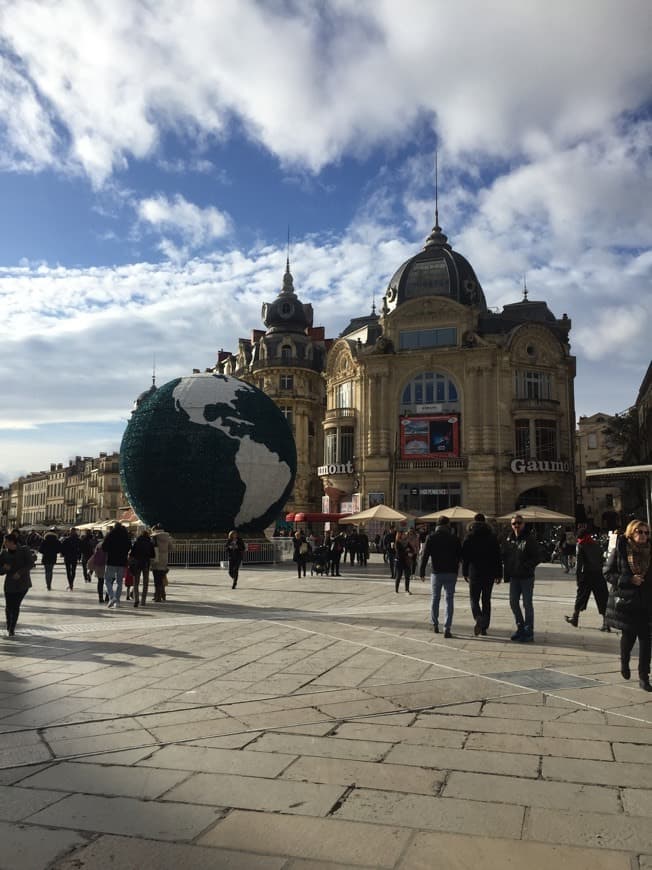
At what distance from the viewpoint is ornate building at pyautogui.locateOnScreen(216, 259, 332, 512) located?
56438 mm

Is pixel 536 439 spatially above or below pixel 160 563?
above

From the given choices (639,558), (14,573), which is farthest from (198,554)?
(639,558)

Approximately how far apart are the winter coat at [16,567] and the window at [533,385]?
36385mm

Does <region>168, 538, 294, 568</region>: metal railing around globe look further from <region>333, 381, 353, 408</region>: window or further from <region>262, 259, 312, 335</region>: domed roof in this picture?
<region>262, 259, 312, 335</region>: domed roof

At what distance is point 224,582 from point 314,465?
37.9 m

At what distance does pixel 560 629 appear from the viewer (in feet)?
35.2

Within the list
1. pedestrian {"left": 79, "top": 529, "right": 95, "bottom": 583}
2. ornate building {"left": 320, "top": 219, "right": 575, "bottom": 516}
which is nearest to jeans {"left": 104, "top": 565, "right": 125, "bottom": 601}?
pedestrian {"left": 79, "top": 529, "right": 95, "bottom": 583}

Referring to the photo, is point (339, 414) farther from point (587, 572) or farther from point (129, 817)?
point (129, 817)

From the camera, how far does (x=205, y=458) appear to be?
79.2 ft

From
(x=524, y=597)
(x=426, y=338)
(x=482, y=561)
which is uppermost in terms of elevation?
(x=426, y=338)

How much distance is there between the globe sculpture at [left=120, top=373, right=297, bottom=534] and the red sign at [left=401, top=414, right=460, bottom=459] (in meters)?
18.3

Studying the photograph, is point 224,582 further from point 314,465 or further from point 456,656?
point 314,465

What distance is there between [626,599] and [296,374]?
51.8 metres

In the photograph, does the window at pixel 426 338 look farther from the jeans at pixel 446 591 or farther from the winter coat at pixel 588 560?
the jeans at pixel 446 591
